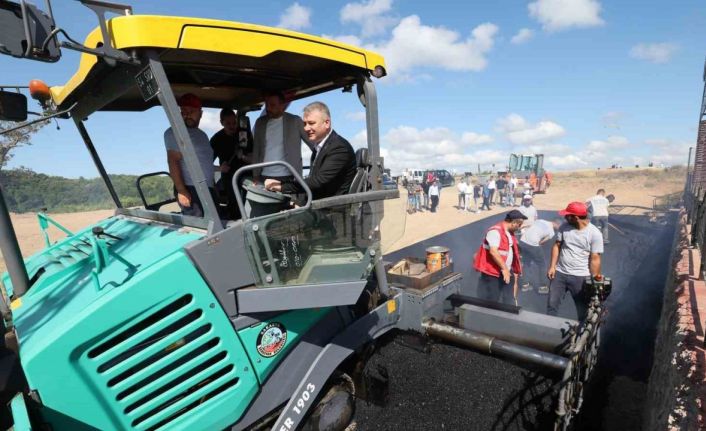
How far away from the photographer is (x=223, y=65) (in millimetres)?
2465

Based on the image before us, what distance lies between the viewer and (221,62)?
2.39 m

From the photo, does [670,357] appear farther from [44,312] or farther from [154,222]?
[44,312]

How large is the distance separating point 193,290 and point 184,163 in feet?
2.95

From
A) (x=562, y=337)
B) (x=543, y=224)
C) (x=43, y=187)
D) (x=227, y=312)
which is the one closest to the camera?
(x=227, y=312)

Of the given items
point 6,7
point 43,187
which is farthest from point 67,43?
point 43,187

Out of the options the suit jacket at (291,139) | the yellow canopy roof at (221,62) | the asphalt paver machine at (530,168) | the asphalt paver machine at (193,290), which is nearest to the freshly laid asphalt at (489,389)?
the asphalt paver machine at (193,290)

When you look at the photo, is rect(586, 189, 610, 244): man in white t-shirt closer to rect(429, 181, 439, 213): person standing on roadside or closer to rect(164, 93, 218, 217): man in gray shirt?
rect(429, 181, 439, 213): person standing on roadside

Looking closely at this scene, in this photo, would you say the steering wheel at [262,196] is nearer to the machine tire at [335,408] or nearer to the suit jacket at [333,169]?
the suit jacket at [333,169]

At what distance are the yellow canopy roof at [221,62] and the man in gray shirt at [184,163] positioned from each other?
0.84 ft

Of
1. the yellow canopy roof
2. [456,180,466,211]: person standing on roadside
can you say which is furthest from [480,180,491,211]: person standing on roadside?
the yellow canopy roof

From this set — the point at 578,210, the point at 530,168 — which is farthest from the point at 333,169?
the point at 530,168

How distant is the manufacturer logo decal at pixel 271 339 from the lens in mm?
2131

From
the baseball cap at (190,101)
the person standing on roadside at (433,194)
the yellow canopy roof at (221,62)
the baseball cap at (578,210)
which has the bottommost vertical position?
the person standing on roadside at (433,194)

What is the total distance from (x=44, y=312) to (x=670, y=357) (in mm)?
4421
